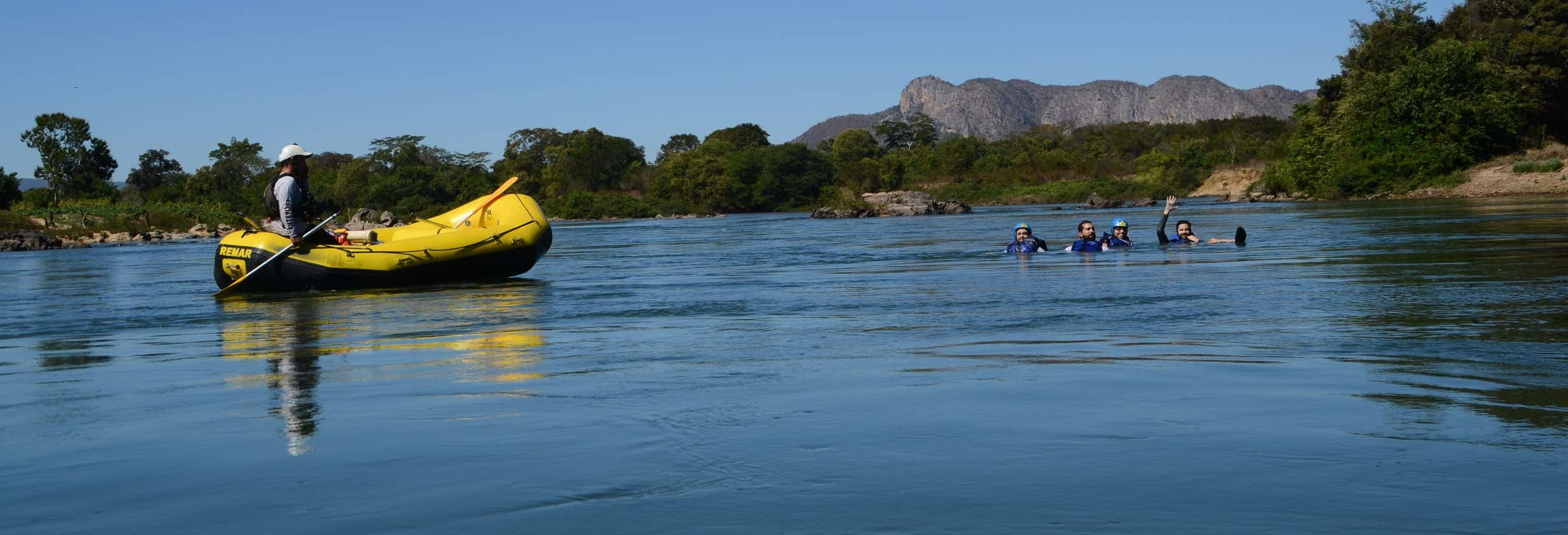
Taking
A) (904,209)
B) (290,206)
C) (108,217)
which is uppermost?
(290,206)

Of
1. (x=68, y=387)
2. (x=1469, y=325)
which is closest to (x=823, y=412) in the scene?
(x=68, y=387)

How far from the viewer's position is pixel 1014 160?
108m

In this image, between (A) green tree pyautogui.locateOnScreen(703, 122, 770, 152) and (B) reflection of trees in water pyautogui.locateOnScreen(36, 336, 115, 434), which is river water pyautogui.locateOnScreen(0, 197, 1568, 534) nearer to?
(B) reflection of trees in water pyautogui.locateOnScreen(36, 336, 115, 434)

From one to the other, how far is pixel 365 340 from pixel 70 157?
83146 millimetres

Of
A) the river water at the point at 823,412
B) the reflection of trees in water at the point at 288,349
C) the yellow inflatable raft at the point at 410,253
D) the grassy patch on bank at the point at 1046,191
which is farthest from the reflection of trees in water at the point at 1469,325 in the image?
the grassy patch on bank at the point at 1046,191

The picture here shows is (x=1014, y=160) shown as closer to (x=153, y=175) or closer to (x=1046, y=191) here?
(x=1046, y=191)

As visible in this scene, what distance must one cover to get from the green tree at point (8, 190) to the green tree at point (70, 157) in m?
8.68

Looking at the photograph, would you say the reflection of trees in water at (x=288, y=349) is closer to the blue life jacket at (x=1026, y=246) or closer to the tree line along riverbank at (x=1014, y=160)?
the blue life jacket at (x=1026, y=246)

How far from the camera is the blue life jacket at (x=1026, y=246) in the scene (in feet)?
73.4

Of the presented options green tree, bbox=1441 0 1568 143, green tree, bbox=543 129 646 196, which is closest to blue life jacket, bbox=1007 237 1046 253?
green tree, bbox=1441 0 1568 143

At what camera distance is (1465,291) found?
38.5 ft

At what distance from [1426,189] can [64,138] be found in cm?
7342

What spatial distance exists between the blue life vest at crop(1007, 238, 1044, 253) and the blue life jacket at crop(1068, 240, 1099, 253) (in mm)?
580

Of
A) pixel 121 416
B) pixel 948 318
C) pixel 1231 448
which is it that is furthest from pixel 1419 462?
pixel 948 318
